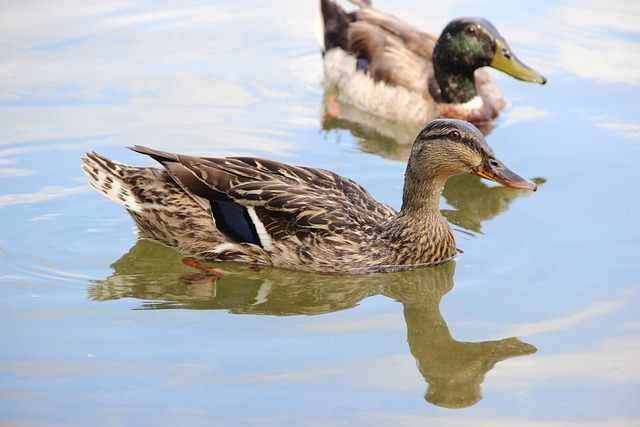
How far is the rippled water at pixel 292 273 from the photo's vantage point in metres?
5.87

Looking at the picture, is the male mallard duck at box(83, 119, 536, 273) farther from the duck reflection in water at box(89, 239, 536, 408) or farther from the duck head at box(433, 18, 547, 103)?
the duck head at box(433, 18, 547, 103)

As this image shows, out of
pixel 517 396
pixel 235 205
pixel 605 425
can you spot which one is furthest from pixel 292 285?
pixel 605 425

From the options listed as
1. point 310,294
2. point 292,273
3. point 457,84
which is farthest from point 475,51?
point 310,294

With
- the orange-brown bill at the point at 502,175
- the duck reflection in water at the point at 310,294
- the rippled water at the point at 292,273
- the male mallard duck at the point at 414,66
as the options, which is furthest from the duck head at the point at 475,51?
the duck reflection in water at the point at 310,294

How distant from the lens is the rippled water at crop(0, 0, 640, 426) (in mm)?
5867

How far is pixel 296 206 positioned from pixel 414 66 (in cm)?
442

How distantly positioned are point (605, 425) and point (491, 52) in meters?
5.74

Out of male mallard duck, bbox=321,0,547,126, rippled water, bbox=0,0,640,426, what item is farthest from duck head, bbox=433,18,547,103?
rippled water, bbox=0,0,640,426

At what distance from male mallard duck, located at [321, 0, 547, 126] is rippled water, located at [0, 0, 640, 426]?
1.20 feet

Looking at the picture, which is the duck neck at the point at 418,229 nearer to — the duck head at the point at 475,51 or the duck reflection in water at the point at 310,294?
the duck reflection in water at the point at 310,294

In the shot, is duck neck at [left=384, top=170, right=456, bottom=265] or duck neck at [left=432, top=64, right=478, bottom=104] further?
duck neck at [left=432, top=64, right=478, bottom=104]

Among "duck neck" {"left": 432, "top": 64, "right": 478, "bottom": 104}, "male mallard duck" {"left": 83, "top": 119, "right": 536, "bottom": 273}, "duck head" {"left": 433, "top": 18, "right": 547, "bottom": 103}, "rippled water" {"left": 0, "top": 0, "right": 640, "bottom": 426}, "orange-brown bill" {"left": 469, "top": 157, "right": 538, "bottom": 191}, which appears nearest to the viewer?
"rippled water" {"left": 0, "top": 0, "right": 640, "bottom": 426}

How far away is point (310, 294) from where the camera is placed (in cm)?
717

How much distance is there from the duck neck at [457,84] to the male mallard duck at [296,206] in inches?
138
